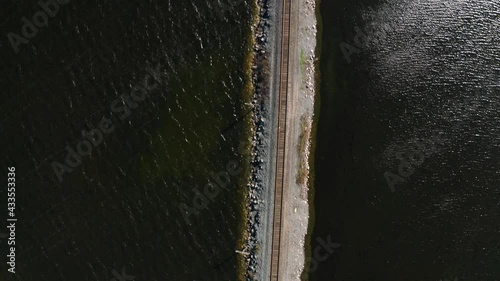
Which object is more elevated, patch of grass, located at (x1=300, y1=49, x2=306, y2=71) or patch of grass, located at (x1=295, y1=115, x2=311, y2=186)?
patch of grass, located at (x1=300, y1=49, x2=306, y2=71)

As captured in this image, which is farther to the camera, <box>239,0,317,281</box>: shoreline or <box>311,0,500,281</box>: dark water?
<box>311,0,500,281</box>: dark water

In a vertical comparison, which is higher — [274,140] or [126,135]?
[126,135]

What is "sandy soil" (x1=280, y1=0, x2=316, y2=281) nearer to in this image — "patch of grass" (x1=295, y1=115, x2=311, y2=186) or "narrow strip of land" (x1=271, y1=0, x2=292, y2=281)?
"patch of grass" (x1=295, y1=115, x2=311, y2=186)

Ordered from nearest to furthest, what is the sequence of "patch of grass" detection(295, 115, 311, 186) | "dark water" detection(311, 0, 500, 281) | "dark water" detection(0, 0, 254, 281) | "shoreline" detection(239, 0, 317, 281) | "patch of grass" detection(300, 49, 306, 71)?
"dark water" detection(0, 0, 254, 281)
"shoreline" detection(239, 0, 317, 281)
"patch of grass" detection(300, 49, 306, 71)
"patch of grass" detection(295, 115, 311, 186)
"dark water" detection(311, 0, 500, 281)

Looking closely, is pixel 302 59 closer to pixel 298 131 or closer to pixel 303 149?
pixel 298 131

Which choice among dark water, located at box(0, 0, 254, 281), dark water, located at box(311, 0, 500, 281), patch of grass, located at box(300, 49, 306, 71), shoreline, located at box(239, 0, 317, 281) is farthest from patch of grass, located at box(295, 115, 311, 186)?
dark water, located at box(0, 0, 254, 281)

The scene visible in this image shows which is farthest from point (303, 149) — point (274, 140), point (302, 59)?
point (302, 59)
